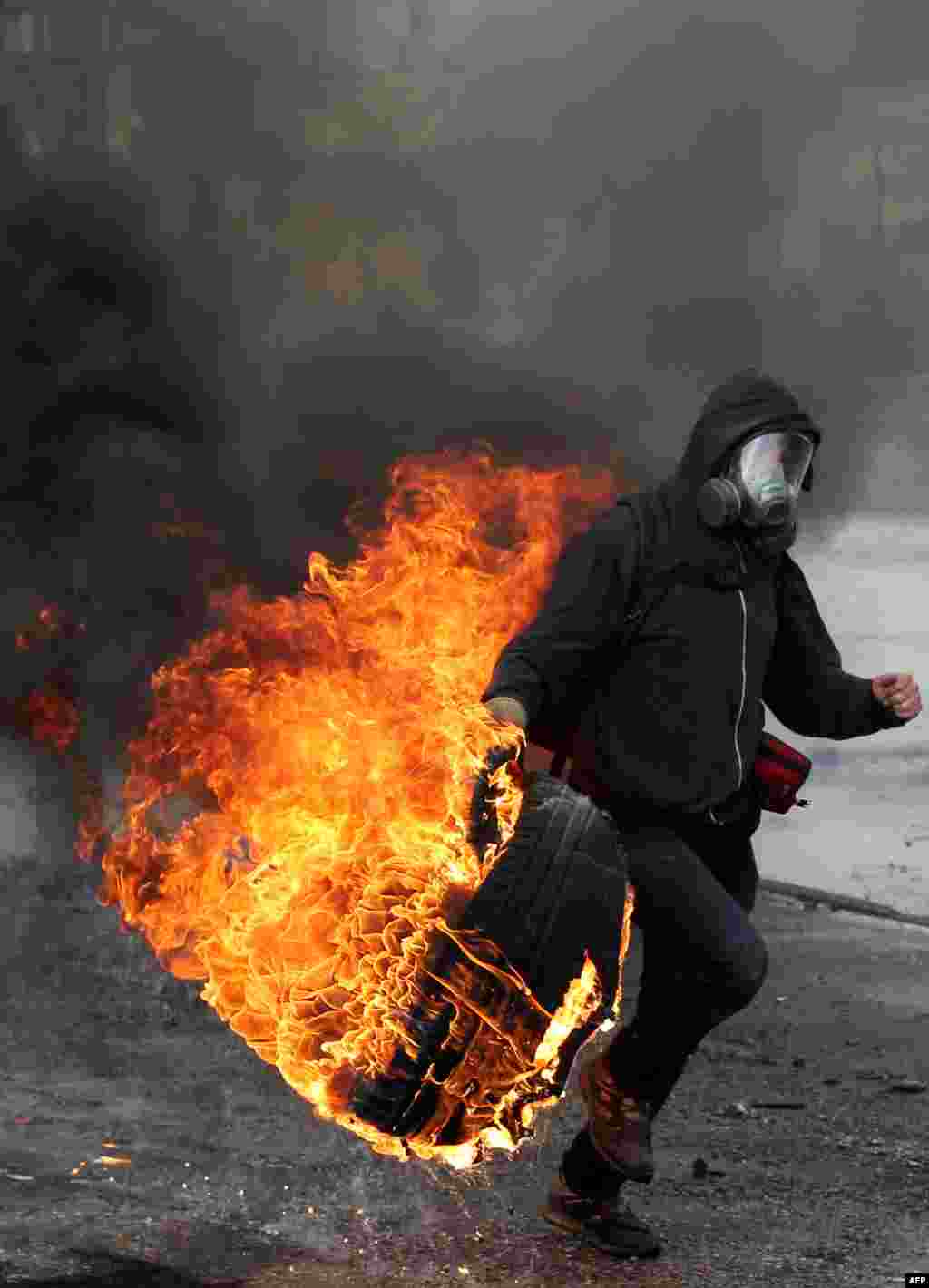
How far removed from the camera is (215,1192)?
13.3ft

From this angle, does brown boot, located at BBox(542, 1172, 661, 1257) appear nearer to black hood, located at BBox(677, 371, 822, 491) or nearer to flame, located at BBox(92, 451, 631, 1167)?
flame, located at BBox(92, 451, 631, 1167)

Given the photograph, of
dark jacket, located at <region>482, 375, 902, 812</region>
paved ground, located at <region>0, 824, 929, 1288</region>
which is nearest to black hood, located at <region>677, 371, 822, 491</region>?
dark jacket, located at <region>482, 375, 902, 812</region>

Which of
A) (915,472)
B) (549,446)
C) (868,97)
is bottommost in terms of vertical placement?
(549,446)

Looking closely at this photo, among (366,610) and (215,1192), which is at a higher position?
(366,610)

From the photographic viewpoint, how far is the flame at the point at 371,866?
3.34m

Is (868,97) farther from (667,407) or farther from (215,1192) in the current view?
(215,1192)

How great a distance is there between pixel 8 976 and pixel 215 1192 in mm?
2314

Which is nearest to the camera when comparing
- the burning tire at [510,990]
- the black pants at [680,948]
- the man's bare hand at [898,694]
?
the burning tire at [510,990]

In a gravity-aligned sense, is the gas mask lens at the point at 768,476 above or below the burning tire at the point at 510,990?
above

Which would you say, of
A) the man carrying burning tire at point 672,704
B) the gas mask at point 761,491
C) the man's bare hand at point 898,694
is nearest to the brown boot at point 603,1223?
the man carrying burning tire at point 672,704

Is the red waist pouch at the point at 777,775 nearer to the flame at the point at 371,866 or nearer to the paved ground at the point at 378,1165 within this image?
the paved ground at the point at 378,1165

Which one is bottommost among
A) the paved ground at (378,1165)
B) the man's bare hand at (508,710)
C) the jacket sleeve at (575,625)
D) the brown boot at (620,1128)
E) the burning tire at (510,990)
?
the paved ground at (378,1165)

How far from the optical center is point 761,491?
3693mm

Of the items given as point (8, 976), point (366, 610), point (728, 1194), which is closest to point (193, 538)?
point (8, 976)
